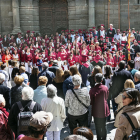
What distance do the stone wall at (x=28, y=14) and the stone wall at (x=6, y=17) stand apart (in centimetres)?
88

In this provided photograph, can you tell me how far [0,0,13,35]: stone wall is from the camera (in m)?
20.6

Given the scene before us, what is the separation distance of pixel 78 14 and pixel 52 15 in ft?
7.97

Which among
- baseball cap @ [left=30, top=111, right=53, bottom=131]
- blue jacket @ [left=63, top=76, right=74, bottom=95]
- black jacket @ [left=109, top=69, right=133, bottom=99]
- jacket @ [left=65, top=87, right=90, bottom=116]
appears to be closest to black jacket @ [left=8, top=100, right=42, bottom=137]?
jacket @ [left=65, top=87, right=90, bottom=116]

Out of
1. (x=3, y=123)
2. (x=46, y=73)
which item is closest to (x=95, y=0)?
(x=46, y=73)

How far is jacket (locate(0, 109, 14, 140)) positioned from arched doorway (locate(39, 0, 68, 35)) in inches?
706

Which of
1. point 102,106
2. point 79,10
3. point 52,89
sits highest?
point 79,10

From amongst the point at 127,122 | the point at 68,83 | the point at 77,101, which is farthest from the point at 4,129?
the point at 68,83

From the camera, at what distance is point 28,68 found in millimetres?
14391

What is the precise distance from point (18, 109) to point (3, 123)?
1.11 ft

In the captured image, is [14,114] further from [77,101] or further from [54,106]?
[77,101]

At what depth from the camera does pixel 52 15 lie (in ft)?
71.9

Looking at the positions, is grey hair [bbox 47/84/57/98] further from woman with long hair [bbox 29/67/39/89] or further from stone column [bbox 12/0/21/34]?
stone column [bbox 12/0/21/34]

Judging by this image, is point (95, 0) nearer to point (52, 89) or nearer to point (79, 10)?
point (79, 10)

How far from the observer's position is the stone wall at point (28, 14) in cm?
2062
